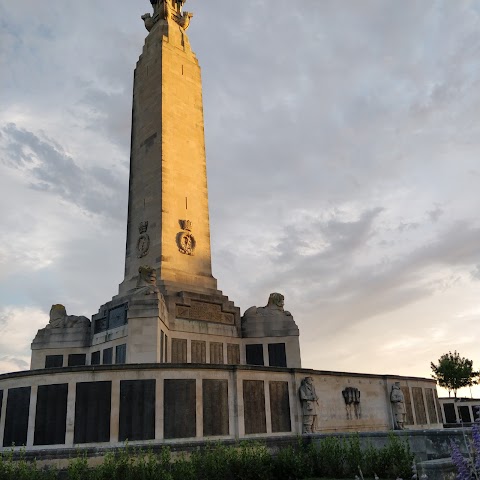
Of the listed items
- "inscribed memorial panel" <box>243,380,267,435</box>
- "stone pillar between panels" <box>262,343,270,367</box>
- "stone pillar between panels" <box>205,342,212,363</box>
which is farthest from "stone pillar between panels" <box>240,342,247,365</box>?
"inscribed memorial panel" <box>243,380,267,435</box>

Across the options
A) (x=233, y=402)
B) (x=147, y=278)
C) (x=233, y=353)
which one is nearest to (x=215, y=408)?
(x=233, y=402)

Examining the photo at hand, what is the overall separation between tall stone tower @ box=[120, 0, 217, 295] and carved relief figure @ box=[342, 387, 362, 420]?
1075 cm

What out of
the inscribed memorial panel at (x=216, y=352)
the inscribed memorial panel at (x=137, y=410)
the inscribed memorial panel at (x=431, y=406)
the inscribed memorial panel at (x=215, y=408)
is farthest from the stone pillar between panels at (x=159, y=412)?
the inscribed memorial panel at (x=431, y=406)

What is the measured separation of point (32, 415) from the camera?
18562 millimetres

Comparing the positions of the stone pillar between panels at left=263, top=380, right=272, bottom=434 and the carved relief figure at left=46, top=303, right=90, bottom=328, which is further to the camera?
the carved relief figure at left=46, top=303, right=90, bottom=328

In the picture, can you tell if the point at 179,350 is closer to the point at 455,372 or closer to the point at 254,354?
the point at 254,354

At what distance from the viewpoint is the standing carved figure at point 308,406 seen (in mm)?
21266

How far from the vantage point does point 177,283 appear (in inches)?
1180

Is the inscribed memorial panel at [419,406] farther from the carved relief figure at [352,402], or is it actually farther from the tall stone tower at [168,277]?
the tall stone tower at [168,277]

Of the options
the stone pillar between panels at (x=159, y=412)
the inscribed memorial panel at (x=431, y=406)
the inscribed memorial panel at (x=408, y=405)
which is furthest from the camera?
the inscribed memorial panel at (x=431, y=406)

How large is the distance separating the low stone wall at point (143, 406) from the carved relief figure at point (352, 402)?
3502 millimetres

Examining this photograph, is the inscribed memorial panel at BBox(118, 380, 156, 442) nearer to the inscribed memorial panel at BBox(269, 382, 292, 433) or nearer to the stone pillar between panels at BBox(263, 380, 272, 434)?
the stone pillar between panels at BBox(263, 380, 272, 434)

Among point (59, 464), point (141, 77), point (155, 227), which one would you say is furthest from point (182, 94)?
point (59, 464)

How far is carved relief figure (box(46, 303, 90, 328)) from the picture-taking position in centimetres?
3088
